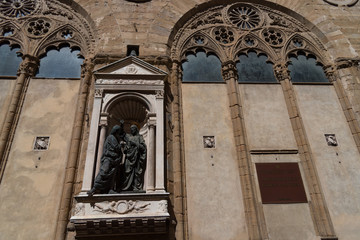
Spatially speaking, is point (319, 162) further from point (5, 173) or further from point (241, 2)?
point (5, 173)

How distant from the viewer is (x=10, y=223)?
6344mm

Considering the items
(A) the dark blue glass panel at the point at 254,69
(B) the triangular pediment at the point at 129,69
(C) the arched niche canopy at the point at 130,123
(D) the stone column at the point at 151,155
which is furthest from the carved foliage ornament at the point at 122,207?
(A) the dark blue glass panel at the point at 254,69

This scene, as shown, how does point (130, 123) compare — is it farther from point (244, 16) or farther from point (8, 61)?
point (244, 16)

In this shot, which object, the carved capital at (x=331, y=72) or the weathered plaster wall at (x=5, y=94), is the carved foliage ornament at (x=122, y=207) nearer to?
the weathered plaster wall at (x=5, y=94)

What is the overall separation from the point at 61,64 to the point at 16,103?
1975 millimetres

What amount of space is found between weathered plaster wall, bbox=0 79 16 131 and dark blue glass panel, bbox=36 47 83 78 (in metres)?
0.84

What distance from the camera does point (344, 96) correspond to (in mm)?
9031

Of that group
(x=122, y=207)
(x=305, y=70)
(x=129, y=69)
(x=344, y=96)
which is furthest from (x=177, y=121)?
(x=344, y=96)

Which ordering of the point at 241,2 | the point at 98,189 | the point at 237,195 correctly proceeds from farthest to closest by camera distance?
the point at 241,2 < the point at 237,195 < the point at 98,189

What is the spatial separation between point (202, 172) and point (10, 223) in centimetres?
485

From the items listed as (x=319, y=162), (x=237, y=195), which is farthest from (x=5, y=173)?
(x=319, y=162)

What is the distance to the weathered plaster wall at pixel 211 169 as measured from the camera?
6.74 meters

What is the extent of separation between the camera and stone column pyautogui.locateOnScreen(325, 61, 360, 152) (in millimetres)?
8383

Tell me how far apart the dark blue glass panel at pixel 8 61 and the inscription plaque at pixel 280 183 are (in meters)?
8.26
